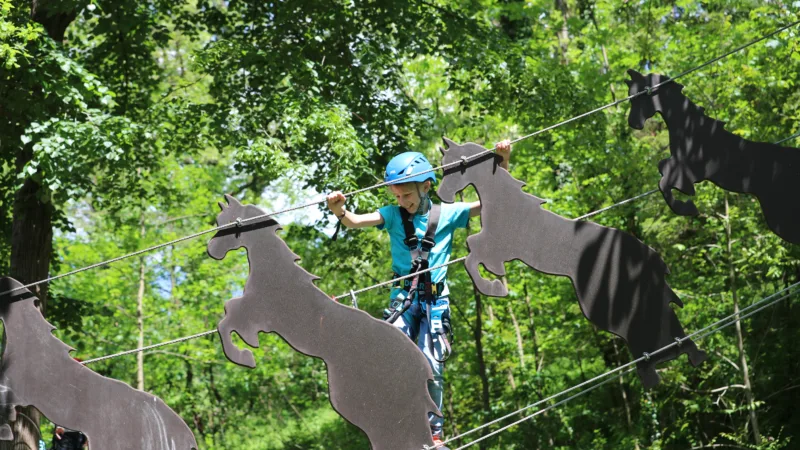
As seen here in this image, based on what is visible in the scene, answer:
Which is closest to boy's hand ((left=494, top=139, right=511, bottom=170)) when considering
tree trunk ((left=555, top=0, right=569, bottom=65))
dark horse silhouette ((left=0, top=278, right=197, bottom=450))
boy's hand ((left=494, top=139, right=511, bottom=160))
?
boy's hand ((left=494, top=139, right=511, bottom=160))

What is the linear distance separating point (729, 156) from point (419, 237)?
1.61 m

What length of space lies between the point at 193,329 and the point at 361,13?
7.30 meters

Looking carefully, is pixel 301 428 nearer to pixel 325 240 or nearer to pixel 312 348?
pixel 325 240

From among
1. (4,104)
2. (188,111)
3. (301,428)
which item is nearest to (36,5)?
(4,104)

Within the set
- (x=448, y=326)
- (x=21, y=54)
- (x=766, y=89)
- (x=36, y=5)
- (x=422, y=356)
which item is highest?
(x=36, y=5)

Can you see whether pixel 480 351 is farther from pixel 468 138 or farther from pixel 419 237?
pixel 419 237

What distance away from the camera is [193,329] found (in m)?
15.0

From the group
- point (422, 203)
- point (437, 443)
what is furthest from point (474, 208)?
point (437, 443)

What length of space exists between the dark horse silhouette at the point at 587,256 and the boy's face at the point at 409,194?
0.29 metres

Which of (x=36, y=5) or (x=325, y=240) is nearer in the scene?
(x=36, y=5)

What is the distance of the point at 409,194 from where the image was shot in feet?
Answer: 13.9

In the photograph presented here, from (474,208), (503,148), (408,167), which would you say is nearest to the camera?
(503,148)

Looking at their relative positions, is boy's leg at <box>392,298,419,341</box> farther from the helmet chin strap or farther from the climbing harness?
the helmet chin strap

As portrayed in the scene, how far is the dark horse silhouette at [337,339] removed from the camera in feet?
12.4
